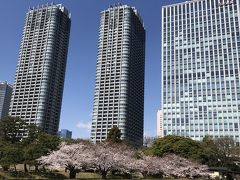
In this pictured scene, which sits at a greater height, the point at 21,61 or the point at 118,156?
the point at 21,61

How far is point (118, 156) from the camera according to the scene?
58.3 metres

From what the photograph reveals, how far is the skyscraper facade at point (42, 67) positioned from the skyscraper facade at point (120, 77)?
885 inches

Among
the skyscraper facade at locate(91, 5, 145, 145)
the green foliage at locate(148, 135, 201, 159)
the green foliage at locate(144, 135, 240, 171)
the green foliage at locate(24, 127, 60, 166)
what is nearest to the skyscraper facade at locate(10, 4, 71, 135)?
the skyscraper facade at locate(91, 5, 145, 145)

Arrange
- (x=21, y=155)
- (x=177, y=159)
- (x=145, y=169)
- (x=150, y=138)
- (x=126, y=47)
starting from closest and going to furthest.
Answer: (x=21, y=155), (x=145, y=169), (x=177, y=159), (x=150, y=138), (x=126, y=47)

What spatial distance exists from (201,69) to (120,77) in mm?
43899

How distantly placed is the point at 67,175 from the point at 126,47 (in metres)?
123

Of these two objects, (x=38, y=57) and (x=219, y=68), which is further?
(x=38, y=57)

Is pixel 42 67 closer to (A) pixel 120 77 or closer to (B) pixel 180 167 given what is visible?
(A) pixel 120 77

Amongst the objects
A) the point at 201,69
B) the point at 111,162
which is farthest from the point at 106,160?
the point at 201,69

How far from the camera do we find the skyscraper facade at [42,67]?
167 m

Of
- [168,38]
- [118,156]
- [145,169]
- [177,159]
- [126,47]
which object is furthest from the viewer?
[126,47]

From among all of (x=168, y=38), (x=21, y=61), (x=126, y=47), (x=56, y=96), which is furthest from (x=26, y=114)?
(x=168, y=38)

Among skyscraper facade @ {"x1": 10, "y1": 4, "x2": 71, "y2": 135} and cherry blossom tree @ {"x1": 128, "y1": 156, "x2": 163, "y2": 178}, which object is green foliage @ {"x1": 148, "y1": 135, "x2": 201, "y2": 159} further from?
skyscraper facade @ {"x1": 10, "y1": 4, "x2": 71, "y2": 135}

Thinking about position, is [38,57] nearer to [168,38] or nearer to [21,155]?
[168,38]
